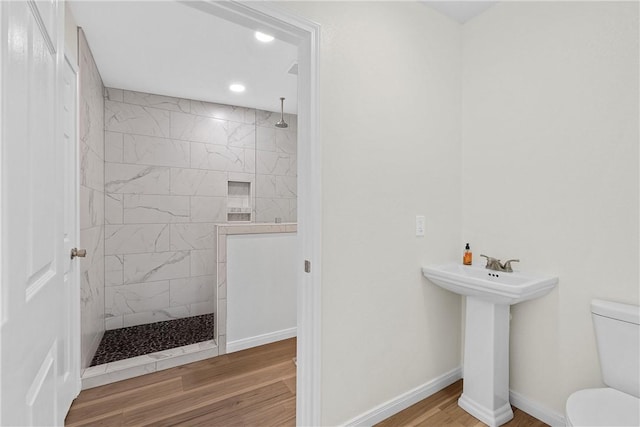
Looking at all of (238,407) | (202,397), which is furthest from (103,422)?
(238,407)

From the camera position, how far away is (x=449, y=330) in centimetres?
215

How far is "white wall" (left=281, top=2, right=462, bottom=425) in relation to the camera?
1.60 metres

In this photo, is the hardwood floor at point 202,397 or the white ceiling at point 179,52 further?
the white ceiling at point 179,52

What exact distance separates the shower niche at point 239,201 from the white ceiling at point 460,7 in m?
2.79

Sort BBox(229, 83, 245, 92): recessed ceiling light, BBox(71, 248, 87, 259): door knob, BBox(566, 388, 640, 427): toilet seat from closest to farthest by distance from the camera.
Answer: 1. BBox(566, 388, 640, 427): toilet seat
2. BBox(71, 248, 87, 259): door knob
3. BBox(229, 83, 245, 92): recessed ceiling light

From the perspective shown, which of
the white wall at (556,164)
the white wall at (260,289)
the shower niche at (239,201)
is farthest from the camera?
the shower niche at (239,201)

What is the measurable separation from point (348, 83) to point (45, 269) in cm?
146

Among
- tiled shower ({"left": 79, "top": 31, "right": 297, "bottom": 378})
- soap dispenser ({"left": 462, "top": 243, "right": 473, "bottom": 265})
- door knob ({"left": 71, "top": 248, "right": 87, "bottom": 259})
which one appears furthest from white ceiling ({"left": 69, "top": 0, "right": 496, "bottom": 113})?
soap dispenser ({"left": 462, "top": 243, "right": 473, "bottom": 265})

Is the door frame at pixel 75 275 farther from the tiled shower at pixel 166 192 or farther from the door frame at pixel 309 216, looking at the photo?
the door frame at pixel 309 216

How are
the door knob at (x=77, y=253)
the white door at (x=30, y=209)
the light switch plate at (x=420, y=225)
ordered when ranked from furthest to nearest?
the light switch plate at (x=420, y=225) → the door knob at (x=77, y=253) → the white door at (x=30, y=209)

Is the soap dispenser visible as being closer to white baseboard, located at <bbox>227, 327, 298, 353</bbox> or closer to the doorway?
the doorway

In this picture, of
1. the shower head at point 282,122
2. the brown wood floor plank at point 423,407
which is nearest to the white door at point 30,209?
the brown wood floor plank at point 423,407

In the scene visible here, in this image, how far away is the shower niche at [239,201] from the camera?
3.93m

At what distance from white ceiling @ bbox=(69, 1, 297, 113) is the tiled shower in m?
0.30
